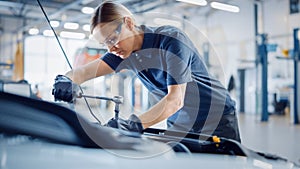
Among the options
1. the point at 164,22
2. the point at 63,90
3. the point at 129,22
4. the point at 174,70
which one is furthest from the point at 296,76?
the point at 63,90

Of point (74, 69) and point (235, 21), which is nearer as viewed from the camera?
point (74, 69)

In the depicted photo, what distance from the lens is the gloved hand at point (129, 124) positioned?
0.65 meters

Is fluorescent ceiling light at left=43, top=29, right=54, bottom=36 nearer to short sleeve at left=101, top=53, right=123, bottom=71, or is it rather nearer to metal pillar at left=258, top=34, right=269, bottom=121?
short sleeve at left=101, top=53, right=123, bottom=71

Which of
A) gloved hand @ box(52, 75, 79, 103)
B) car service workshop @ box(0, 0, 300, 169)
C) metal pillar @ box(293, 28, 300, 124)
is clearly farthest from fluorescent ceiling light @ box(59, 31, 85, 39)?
metal pillar @ box(293, 28, 300, 124)

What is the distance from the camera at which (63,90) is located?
66 centimetres

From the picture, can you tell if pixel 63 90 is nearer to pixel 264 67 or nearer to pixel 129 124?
pixel 129 124

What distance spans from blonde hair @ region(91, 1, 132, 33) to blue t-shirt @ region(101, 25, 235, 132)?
164mm

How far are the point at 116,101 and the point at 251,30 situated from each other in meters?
9.38

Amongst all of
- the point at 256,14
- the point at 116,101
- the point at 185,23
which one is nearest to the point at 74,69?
the point at 116,101

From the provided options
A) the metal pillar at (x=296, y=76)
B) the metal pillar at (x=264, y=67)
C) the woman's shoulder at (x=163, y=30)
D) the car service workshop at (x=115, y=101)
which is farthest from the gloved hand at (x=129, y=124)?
the metal pillar at (x=264, y=67)

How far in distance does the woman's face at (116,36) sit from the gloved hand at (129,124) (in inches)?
6.9

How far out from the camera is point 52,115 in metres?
0.48

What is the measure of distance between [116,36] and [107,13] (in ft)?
0.22

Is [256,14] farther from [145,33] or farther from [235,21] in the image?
[145,33]
